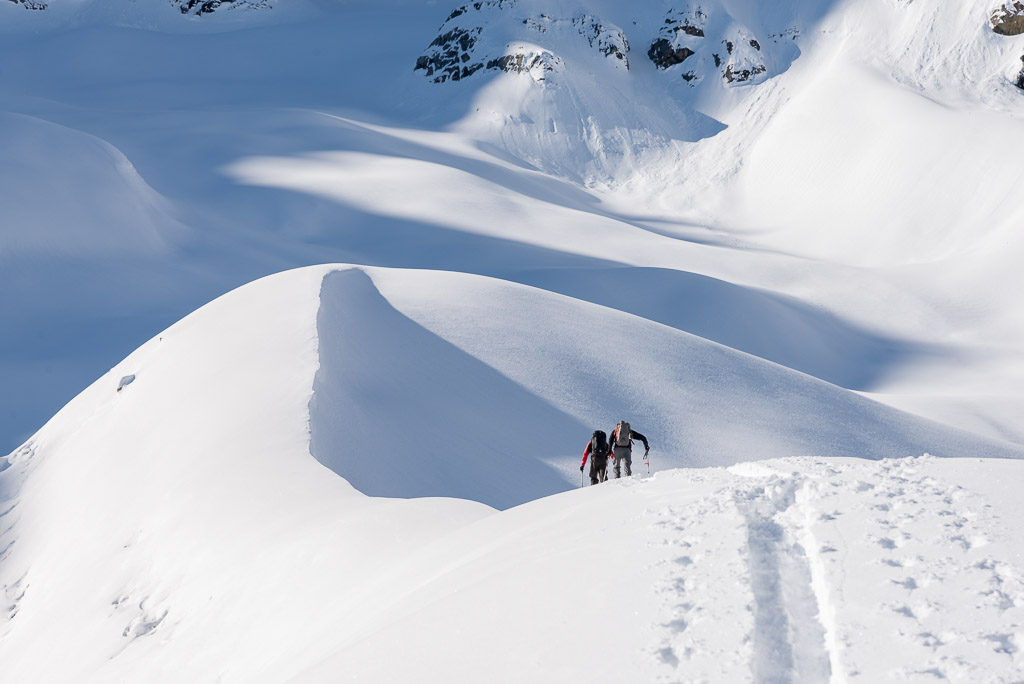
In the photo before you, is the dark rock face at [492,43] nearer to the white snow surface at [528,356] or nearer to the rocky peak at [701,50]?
the white snow surface at [528,356]

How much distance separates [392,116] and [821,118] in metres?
20.7

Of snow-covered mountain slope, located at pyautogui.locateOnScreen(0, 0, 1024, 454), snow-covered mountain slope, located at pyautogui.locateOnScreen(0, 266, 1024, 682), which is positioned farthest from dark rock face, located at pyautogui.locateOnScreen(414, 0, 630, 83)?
snow-covered mountain slope, located at pyautogui.locateOnScreen(0, 266, 1024, 682)

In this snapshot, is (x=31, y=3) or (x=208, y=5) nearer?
(x=31, y=3)

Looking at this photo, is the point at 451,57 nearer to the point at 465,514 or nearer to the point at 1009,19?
the point at 1009,19

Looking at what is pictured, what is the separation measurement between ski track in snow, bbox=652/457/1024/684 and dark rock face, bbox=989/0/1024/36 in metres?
41.6

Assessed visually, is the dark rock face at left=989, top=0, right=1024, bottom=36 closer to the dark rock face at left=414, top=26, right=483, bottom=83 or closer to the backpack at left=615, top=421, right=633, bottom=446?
the dark rock face at left=414, top=26, right=483, bottom=83

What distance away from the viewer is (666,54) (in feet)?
→ 161

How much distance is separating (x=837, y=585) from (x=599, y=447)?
4.62 metres

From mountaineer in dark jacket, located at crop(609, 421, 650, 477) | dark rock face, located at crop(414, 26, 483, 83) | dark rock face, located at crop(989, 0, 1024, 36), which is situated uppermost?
dark rock face, located at crop(989, 0, 1024, 36)

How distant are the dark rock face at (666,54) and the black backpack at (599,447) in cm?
4336

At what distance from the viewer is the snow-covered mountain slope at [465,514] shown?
14.3ft

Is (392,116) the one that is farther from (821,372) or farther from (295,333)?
(295,333)

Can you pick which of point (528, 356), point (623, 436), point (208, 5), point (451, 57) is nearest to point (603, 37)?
point (451, 57)

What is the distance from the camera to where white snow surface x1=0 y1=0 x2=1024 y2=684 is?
4781 millimetres
